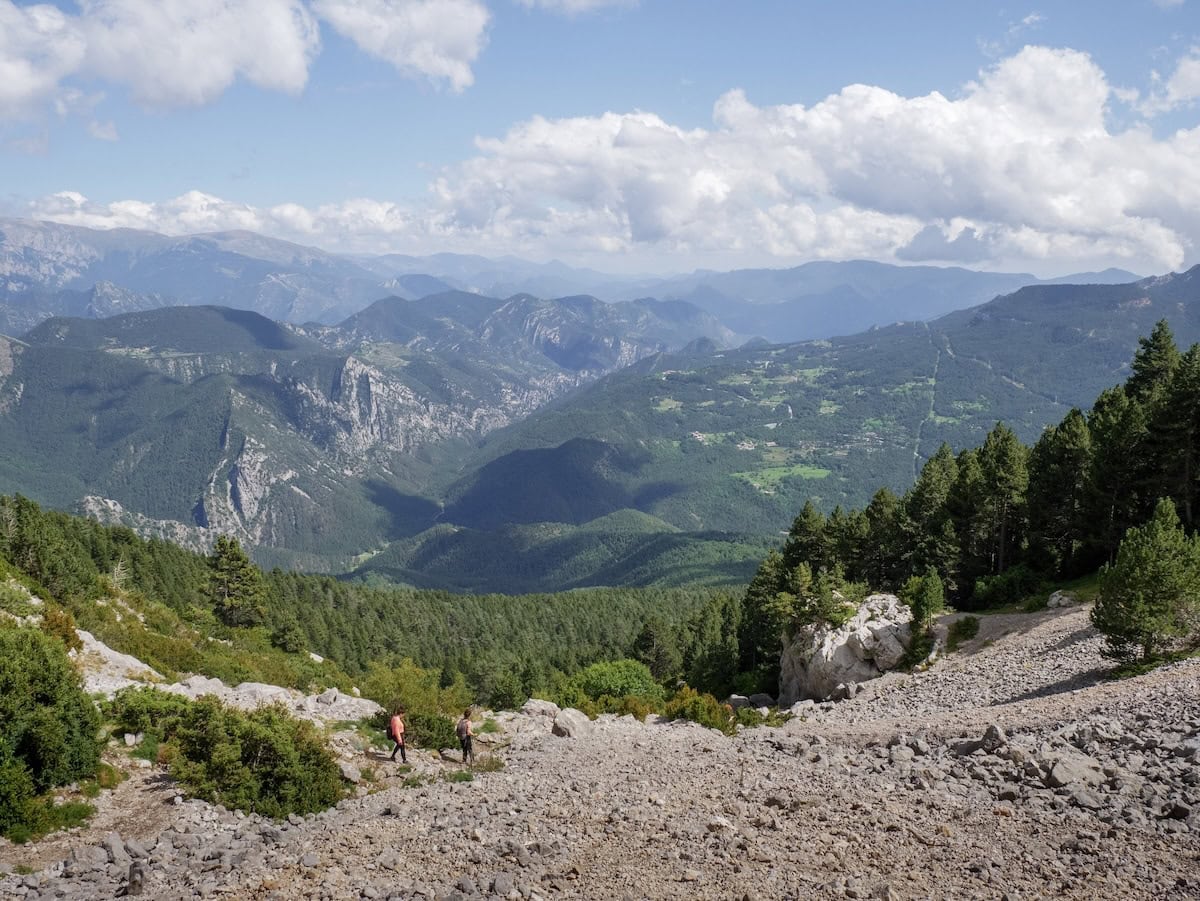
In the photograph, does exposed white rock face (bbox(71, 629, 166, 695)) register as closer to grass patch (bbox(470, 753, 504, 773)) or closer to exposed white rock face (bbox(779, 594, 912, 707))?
grass patch (bbox(470, 753, 504, 773))

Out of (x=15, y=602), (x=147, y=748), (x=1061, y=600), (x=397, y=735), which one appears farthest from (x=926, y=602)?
(x=15, y=602)

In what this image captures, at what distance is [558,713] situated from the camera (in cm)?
3416

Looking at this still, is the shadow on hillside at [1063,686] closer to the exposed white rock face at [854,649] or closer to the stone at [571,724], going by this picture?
the exposed white rock face at [854,649]

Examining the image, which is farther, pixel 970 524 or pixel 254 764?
pixel 970 524

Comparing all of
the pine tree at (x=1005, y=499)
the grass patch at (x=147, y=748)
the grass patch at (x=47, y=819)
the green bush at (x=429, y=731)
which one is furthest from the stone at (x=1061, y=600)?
the grass patch at (x=47, y=819)

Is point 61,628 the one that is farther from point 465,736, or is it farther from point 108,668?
point 465,736

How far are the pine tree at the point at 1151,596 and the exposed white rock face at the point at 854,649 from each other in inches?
612

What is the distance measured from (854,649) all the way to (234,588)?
56.7 metres

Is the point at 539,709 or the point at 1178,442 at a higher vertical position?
the point at 1178,442

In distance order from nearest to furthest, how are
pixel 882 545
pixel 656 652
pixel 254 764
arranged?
pixel 254 764
pixel 882 545
pixel 656 652

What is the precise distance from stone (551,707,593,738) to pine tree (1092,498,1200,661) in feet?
76.2

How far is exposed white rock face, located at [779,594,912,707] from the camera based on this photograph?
45.8m

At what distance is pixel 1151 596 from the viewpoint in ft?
97.8

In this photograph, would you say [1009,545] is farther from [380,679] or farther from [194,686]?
[194,686]
